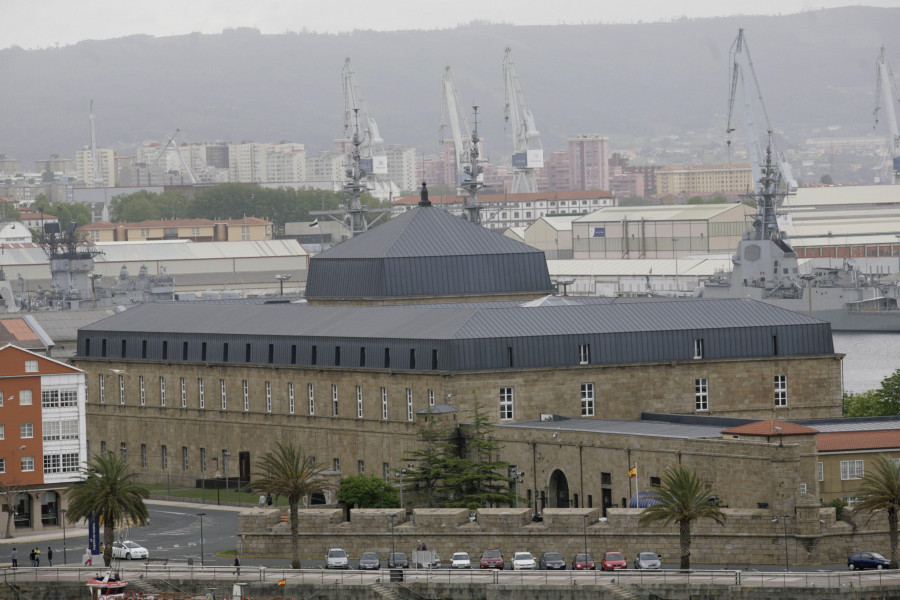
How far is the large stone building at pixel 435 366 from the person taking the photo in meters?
81.2

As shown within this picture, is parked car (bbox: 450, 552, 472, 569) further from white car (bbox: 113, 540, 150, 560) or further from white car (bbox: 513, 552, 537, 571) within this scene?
white car (bbox: 113, 540, 150, 560)

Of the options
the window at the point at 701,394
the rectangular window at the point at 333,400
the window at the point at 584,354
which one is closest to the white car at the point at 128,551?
the rectangular window at the point at 333,400

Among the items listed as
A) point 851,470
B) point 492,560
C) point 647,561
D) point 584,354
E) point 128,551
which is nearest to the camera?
point 647,561

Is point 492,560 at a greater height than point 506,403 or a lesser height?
lesser

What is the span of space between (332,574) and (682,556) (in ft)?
37.3

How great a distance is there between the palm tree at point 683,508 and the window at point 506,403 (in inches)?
792

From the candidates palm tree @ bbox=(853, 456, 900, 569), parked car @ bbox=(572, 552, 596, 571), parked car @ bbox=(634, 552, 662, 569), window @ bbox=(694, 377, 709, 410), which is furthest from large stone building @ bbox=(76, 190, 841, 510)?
parked car @ bbox=(572, 552, 596, 571)

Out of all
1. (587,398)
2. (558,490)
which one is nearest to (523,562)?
(558,490)

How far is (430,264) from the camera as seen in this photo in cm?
9931

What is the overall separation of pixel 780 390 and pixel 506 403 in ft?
45.4

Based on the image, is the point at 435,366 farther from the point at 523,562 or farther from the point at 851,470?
the point at 523,562

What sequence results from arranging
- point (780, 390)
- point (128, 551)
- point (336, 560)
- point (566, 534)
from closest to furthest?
point (566, 534)
point (336, 560)
point (128, 551)
point (780, 390)

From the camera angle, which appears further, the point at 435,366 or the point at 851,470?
the point at 435,366

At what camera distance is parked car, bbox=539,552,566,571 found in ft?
202
